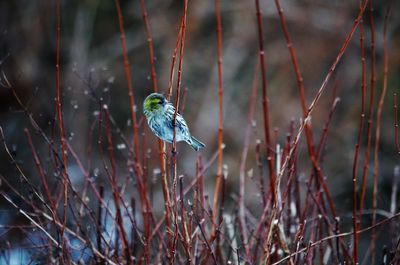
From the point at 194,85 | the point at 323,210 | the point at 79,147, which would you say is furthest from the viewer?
the point at 194,85

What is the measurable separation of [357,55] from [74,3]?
17.0 feet

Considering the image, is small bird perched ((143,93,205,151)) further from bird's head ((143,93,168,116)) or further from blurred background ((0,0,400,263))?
blurred background ((0,0,400,263))

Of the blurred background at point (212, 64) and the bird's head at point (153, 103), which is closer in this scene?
the bird's head at point (153, 103)

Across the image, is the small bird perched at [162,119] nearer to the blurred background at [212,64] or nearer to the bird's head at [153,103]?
the bird's head at [153,103]

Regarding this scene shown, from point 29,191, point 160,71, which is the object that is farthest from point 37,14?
point 29,191

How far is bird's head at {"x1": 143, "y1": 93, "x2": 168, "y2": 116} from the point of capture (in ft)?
8.55

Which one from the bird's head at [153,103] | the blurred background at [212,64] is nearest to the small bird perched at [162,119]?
the bird's head at [153,103]

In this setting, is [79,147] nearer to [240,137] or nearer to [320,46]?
[240,137]

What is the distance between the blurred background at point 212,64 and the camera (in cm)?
1008

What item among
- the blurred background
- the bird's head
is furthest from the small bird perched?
the blurred background

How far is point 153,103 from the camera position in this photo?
265cm

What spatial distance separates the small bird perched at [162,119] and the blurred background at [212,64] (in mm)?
6998

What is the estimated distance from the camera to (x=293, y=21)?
11.8 m

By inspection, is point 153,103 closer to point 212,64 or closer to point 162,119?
point 162,119
